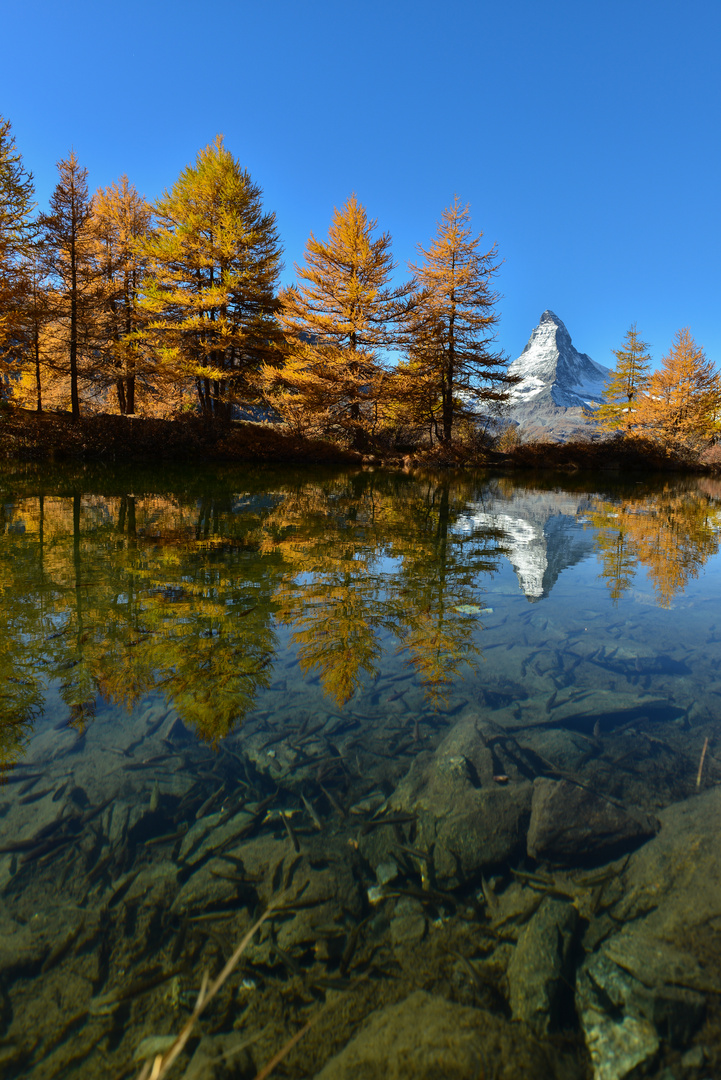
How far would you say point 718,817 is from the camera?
194 cm

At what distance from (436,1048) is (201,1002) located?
0.76 m

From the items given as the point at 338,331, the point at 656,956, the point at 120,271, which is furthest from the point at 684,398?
the point at 656,956

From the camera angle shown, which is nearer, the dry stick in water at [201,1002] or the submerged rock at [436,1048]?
the dry stick in water at [201,1002]

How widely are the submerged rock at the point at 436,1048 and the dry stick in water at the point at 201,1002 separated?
31 cm

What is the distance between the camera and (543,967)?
55.4 inches

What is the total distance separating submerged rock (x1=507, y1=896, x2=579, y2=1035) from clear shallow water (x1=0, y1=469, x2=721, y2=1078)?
0.05ft

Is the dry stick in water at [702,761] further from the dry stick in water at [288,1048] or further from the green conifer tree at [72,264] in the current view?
the green conifer tree at [72,264]

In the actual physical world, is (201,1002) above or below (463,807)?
above

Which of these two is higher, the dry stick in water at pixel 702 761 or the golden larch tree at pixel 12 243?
the golden larch tree at pixel 12 243

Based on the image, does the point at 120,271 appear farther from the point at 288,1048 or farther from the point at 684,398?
the point at 684,398

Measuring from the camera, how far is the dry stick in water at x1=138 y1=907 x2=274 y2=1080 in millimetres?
827

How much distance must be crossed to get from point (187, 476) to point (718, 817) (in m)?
14.6

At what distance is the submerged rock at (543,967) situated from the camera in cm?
131

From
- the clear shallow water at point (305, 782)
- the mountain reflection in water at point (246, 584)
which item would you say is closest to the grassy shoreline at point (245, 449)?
the mountain reflection in water at point (246, 584)
